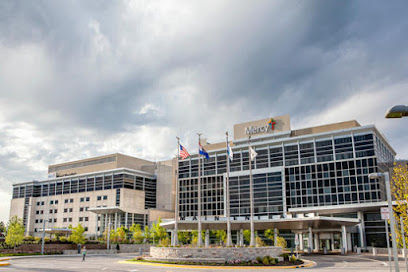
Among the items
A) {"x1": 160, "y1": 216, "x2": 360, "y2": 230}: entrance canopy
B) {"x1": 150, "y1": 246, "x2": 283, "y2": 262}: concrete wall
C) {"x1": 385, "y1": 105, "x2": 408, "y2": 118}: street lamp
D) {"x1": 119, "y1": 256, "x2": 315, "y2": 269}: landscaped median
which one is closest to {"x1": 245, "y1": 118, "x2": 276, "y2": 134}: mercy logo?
{"x1": 160, "y1": 216, "x2": 360, "y2": 230}: entrance canopy

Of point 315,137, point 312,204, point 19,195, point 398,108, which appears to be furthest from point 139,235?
point 398,108

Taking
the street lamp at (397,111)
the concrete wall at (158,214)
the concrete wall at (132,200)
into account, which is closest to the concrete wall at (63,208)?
the concrete wall at (132,200)

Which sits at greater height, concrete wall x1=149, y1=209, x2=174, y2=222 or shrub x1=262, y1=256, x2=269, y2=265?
concrete wall x1=149, y1=209, x2=174, y2=222

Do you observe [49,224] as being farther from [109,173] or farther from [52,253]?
[52,253]

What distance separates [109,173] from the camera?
11188cm

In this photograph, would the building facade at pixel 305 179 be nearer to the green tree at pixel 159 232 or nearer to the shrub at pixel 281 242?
the shrub at pixel 281 242

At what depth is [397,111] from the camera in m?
11.5

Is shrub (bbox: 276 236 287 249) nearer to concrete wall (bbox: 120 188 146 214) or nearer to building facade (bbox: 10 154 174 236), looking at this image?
building facade (bbox: 10 154 174 236)

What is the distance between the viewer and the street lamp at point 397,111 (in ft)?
37.3

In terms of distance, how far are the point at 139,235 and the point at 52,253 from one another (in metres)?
27.9

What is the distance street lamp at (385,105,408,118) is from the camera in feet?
37.3

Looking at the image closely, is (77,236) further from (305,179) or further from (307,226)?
(305,179)

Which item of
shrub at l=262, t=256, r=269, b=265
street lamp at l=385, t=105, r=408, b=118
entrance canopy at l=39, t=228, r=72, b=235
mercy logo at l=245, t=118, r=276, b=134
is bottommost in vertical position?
shrub at l=262, t=256, r=269, b=265

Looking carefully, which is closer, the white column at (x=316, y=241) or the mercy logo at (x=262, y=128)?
the white column at (x=316, y=241)
